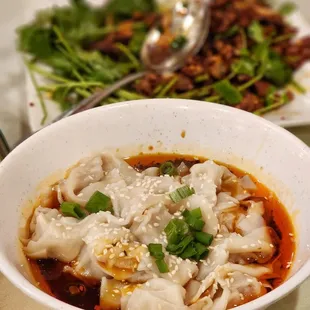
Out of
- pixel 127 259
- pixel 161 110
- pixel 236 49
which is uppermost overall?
pixel 161 110

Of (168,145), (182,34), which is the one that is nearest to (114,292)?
(168,145)

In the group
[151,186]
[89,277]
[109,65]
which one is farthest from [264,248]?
[109,65]

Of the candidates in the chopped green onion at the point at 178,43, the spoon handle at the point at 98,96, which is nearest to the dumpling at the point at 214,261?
the spoon handle at the point at 98,96

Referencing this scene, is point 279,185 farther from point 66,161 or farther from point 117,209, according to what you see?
point 66,161

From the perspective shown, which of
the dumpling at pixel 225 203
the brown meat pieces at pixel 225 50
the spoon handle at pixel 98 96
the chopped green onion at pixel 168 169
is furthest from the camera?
the brown meat pieces at pixel 225 50

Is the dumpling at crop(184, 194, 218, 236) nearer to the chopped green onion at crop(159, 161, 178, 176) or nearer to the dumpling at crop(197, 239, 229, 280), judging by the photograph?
the dumpling at crop(197, 239, 229, 280)

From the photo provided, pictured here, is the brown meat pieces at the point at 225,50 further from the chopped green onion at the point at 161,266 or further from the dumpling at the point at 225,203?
the chopped green onion at the point at 161,266

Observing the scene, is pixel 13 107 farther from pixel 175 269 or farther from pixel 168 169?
pixel 175 269
